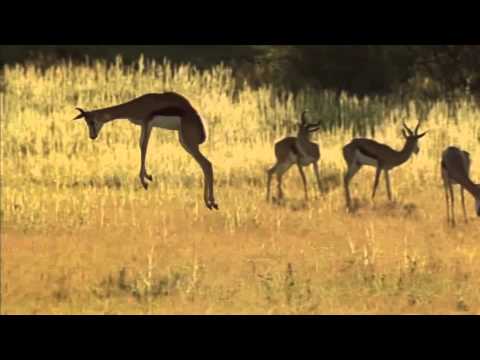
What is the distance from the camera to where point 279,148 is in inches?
578

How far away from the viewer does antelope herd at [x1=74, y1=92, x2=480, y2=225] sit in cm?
969

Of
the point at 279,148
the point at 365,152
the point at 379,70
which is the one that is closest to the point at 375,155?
the point at 365,152

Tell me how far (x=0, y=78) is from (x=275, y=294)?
19391 mm

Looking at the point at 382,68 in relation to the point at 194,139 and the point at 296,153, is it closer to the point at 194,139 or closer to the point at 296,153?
the point at 296,153

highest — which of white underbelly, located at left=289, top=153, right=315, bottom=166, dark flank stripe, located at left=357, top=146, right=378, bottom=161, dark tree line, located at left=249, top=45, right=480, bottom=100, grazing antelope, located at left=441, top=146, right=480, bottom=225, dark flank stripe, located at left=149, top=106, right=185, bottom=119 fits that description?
dark tree line, located at left=249, top=45, right=480, bottom=100

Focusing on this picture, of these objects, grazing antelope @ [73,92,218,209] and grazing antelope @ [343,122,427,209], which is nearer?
grazing antelope @ [73,92,218,209]

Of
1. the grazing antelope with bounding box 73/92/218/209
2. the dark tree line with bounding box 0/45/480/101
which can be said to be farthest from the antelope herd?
the dark tree line with bounding box 0/45/480/101

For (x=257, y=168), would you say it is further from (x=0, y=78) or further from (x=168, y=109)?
(x=0, y=78)

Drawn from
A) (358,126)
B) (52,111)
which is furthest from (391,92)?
(52,111)

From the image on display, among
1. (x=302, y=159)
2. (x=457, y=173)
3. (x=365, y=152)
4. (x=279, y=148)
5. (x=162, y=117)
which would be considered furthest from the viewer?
(x=365, y=152)

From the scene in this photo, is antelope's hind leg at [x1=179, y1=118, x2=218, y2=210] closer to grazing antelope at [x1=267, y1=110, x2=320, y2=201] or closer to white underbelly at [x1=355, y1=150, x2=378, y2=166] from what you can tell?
grazing antelope at [x1=267, y1=110, x2=320, y2=201]

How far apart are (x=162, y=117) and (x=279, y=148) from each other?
518 centimetres

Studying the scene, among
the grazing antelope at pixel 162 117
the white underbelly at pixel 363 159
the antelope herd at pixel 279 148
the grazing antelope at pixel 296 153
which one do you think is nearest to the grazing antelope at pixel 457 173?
the antelope herd at pixel 279 148

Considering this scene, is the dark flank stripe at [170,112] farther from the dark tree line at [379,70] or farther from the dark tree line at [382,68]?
the dark tree line at [382,68]
